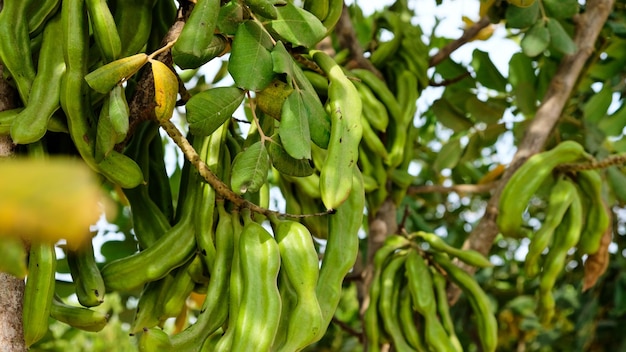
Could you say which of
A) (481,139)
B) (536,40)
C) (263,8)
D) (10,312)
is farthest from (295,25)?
(481,139)

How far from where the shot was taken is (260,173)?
0.81 metres

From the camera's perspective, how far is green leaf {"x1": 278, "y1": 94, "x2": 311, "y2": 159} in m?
0.78

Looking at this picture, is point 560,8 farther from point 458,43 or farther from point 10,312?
point 10,312

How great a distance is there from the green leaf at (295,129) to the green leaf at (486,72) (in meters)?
1.11

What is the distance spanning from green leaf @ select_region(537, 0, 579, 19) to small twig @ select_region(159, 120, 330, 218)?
947 mm

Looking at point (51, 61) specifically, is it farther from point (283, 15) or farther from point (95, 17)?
point (283, 15)

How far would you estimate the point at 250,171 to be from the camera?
2.65 ft

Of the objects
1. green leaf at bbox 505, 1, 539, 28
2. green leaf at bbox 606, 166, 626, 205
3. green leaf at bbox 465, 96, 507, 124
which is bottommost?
green leaf at bbox 465, 96, 507, 124

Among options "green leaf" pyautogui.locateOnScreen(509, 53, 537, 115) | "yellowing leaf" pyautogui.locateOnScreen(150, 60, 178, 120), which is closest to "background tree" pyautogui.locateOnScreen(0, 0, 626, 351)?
"yellowing leaf" pyautogui.locateOnScreen(150, 60, 178, 120)

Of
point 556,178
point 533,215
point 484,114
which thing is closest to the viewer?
point 556,178

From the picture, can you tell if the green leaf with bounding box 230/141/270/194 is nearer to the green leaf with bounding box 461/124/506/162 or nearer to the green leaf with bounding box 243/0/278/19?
the green leaf with bounding box 243/0/278/19

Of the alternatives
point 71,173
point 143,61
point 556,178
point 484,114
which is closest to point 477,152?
point 484,114

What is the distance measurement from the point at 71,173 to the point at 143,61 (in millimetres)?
662

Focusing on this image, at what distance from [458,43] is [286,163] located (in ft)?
3.23
